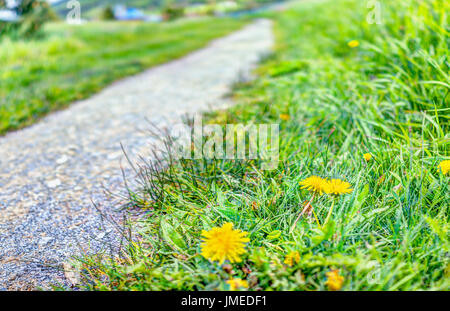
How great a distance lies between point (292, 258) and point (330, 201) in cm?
42

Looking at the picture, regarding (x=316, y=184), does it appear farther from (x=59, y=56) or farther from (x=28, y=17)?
(x=28, y=17)

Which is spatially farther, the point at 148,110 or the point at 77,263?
the point at 148,110

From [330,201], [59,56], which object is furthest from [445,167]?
[59,56]

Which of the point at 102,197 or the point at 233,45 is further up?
the point at 233,45

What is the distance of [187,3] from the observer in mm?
15062

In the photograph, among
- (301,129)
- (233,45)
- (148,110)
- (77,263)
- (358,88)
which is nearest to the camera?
(77,263)

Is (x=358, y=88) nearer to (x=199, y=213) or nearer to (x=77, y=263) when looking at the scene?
(x=199, y=213)

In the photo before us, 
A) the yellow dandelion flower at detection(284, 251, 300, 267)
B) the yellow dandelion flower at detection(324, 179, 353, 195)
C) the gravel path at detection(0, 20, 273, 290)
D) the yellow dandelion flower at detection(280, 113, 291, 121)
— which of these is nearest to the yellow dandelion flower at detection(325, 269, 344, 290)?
the yellow dandelion flower at detection(284, 251, 300, 267)

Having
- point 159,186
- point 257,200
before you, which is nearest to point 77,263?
point 159,186

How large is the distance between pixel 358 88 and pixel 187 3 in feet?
45.5

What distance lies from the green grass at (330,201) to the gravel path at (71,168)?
0.25 m

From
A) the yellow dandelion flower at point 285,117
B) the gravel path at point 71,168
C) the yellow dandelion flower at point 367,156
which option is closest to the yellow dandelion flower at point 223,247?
the gravel path at point 71,168

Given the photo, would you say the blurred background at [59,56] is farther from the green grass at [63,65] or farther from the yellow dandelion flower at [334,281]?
the yellow dandelion flower at [334,281]

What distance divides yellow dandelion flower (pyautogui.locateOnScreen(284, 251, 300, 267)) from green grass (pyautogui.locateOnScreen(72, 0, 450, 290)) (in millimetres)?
20
